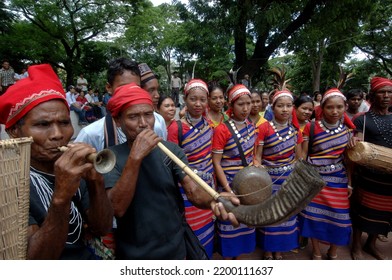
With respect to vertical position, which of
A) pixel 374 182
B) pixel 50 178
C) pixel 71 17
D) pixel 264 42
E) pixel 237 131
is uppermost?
pixel 71 17

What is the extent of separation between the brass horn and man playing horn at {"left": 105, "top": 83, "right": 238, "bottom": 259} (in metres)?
0.26

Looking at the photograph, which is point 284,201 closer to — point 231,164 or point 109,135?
point 109,135

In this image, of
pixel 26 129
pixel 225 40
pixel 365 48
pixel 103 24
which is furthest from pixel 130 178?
pixel 365 48

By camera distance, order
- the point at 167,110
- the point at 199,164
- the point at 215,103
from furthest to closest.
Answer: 1. the point at 167,110
2. the point at 215,103
3. the point at 199,164

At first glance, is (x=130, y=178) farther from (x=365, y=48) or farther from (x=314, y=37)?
(x=365, y=48)

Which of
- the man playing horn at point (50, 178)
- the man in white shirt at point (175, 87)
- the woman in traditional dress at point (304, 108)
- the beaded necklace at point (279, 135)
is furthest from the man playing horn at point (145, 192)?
the man in white shirt at point (175, 87)

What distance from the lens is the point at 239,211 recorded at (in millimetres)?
1584

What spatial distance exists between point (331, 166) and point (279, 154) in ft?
2.07

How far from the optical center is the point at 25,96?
4.43 feet

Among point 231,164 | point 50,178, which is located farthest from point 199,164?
point 50,178

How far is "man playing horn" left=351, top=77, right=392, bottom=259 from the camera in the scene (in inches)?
131

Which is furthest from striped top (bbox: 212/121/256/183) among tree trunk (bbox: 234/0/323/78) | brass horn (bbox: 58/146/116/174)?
tree trunk (bbox: 234/0/323/78)

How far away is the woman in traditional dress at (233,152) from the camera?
311 cm

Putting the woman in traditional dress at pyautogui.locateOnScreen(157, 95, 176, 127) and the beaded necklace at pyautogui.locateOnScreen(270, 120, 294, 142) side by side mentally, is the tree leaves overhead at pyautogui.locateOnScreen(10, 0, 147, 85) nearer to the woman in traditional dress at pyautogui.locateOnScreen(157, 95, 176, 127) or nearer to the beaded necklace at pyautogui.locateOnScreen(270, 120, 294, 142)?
the woman in traditional dress at pyautogui.locateOnScreen(157, 95, 176, 127)
